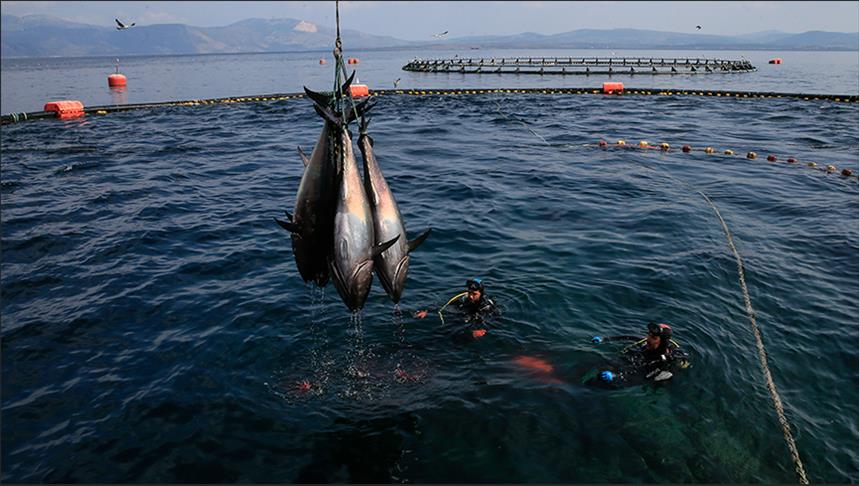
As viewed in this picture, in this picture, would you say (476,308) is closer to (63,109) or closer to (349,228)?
(349,228)

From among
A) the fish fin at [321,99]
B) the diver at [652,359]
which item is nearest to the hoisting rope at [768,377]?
the diver at [652,359]

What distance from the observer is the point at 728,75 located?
88.1 m

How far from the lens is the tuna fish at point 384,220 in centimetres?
756

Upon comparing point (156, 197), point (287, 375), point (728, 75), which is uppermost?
point (728, 75)

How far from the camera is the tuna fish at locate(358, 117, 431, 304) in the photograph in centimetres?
756

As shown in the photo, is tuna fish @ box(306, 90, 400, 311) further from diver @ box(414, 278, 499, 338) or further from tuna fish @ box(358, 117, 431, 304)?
diver @ box(414, 278, 499, 338)

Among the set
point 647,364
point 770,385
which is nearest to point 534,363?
point 647,364

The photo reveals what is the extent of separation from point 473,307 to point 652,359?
13.5 ft

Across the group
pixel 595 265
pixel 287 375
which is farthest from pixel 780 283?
pixel 287 375

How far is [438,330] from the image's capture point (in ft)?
42.2

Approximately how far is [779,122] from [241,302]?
1702 inches

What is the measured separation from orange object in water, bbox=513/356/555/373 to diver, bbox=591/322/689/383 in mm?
1073

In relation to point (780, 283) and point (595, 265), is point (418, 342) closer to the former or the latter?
point (595, 265)

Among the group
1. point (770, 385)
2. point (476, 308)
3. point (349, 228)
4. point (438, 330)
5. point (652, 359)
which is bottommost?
point (770, 385)
